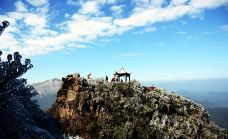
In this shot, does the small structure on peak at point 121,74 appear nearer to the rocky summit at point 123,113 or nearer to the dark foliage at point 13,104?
the rocky summit at point 123,113

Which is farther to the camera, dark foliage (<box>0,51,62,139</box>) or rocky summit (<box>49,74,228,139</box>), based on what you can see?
rocky summit (<box>49,74,228,139</box>)

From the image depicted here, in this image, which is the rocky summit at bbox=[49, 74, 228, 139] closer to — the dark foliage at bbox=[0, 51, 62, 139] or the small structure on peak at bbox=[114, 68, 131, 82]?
the small structure on peak at bbox=[114, 68, 131, 82]

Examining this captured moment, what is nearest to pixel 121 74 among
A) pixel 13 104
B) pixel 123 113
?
pixel 123 113

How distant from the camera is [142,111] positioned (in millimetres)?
30766

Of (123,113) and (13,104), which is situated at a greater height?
(13,104)

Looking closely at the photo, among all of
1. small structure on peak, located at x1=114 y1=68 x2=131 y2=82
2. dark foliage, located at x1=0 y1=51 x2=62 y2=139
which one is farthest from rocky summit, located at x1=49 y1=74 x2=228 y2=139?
dark foliage, located at x1=0 y1=51 x2=62 y2=139

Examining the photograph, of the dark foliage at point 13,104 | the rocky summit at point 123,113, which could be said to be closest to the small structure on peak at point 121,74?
the rocky summit at point 123,113

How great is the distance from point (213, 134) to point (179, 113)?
3.72m

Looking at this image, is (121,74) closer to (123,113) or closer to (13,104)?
(123,113)

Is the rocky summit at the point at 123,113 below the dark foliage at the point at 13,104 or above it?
below

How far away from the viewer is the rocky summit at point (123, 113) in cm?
2902

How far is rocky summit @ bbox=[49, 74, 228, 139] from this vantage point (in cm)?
2902

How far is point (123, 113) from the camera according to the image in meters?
30.5

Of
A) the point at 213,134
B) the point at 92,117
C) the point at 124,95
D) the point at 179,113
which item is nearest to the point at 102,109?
the point at 92,117
